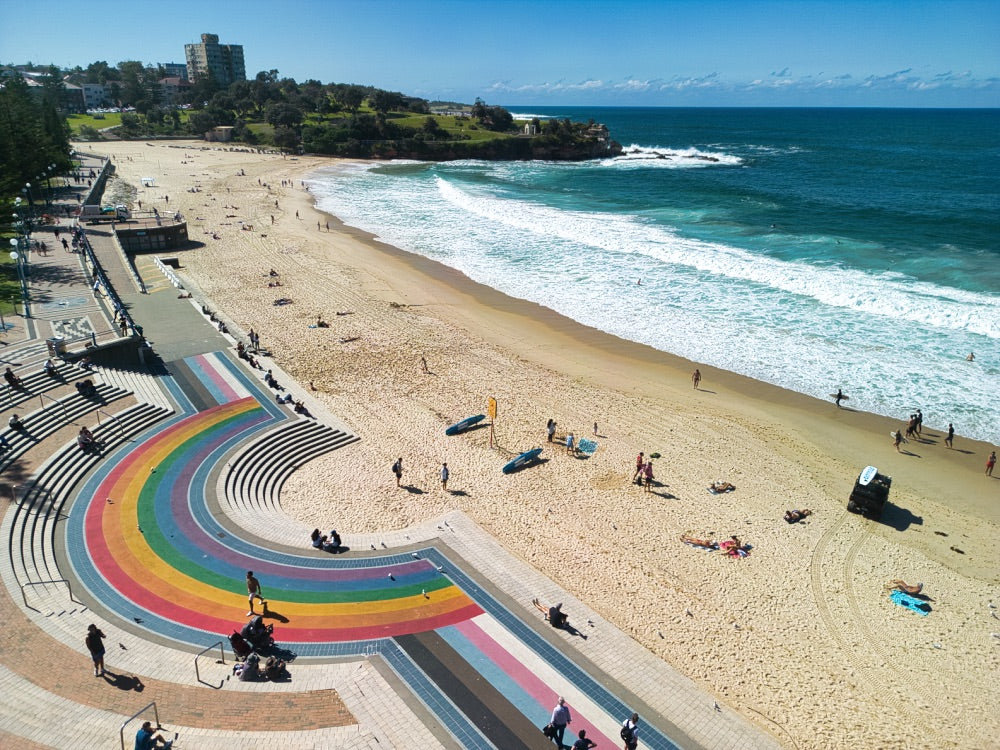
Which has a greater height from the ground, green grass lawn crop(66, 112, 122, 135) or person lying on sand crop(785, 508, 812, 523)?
green grass lawn crop(66, 112, 122, 135)

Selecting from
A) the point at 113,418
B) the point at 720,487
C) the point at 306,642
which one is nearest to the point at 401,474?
the point at 306,642

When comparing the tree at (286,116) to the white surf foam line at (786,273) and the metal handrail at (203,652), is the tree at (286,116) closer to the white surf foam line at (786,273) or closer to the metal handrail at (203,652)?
the white surf foam line at (786,273)

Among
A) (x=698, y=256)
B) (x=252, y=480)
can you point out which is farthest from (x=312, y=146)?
(x=252, y=480)

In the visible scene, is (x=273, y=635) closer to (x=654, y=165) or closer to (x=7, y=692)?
(x=7, y=692)

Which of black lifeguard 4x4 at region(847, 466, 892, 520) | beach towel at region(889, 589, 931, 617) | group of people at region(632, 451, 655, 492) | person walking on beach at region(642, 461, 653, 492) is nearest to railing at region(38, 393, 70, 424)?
group of people at region(632, 451, 655, 492)

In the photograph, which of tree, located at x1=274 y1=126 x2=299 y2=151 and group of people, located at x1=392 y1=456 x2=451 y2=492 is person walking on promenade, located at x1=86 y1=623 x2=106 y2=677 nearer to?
group of people, located at x1=392 y1=456 x2=451 y2=492

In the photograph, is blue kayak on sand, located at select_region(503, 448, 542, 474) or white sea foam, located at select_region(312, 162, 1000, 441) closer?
blue kayak on sand, located at select_region(503, 448, 542, 474)

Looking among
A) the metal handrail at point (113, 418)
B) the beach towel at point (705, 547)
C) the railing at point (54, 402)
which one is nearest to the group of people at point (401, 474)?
the beach towel at point (705, 547)
